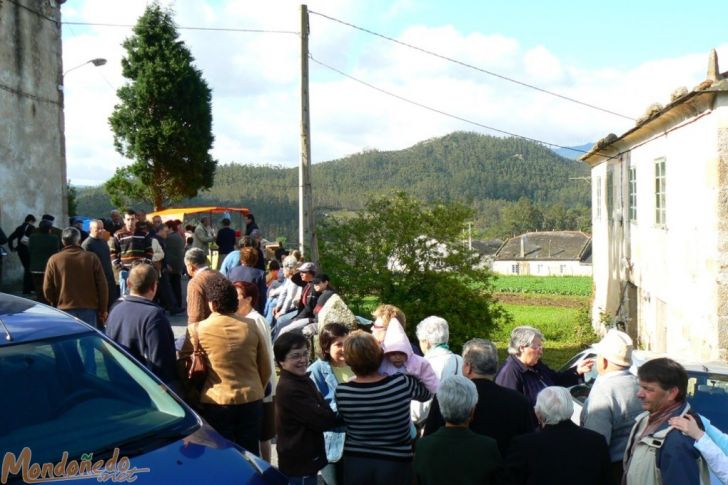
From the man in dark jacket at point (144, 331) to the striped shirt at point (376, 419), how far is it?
149 centimetres

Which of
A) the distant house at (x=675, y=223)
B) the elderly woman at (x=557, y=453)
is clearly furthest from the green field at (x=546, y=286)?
the elderly woman at (x=557, y=453)

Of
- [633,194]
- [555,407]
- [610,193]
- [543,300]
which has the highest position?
[610,193]

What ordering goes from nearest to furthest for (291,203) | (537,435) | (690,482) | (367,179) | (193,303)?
(690,482), (537,435), (193,303), (291,203), (367,179)

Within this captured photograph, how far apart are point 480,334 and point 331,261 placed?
388 centimetres

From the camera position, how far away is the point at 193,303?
6.17 metres

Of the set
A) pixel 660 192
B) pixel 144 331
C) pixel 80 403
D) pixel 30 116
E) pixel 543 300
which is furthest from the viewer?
pixel 543 300

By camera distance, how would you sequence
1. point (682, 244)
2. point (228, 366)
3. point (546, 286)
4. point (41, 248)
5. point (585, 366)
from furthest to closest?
point (546, 286), point (682, 244), point (41, 248), point (585, 366), point (228, 366)

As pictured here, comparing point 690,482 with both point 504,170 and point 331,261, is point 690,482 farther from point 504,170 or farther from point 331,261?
point 504,170

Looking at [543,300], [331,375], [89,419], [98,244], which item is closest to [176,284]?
[98,244]

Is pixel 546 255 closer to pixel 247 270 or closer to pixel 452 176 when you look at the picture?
pixel 452 176

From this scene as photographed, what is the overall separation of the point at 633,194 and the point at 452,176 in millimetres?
159260

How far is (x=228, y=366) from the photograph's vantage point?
5.16 m

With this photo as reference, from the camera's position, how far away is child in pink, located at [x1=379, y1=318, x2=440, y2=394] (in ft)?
16.6

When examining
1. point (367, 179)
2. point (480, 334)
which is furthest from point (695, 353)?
point (367, 179)
